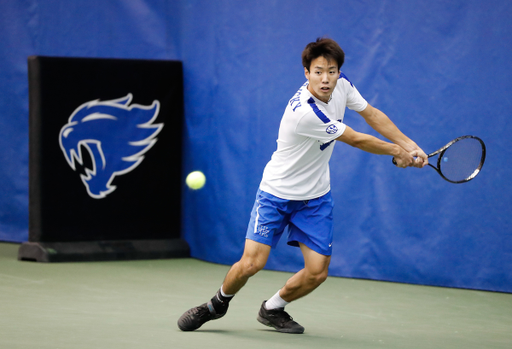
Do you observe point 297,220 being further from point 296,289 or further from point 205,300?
point 205,300

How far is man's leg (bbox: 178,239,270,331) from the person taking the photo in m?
3.87

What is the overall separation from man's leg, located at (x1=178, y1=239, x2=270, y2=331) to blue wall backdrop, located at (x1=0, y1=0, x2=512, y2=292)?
2331 mm

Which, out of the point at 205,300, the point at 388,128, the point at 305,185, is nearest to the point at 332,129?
the point at 305,185

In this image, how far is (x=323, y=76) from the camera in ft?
12.4

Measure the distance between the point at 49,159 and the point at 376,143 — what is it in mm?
3910

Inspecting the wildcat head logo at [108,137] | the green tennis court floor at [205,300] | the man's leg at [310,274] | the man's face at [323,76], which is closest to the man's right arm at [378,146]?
the man's face at [323,76]

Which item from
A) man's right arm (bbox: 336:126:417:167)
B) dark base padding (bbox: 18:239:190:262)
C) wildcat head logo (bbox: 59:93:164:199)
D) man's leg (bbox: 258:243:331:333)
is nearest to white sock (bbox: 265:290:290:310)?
man's leg (bbox: 258:243:331:333)

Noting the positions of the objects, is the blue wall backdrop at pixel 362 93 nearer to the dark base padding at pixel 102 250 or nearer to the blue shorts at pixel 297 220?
the dark base padding at pixel 102 250

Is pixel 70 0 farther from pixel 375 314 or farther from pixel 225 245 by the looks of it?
pixel 375 314

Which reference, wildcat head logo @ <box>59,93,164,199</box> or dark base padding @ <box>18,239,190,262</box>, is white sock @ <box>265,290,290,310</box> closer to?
dark base padding @ <box>18,239,190,262</box>

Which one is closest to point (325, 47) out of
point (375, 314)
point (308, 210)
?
point (308, 210)

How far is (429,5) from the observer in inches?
227

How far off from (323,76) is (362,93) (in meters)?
2.37

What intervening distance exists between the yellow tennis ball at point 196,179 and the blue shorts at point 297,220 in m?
3.22
